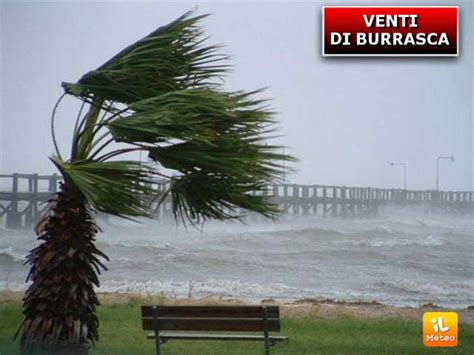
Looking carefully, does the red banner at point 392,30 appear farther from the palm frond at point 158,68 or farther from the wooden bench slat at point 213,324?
the wooden bench slat at point 213,324

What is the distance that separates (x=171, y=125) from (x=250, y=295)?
143 centimetres

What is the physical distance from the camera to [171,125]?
698 centimetres

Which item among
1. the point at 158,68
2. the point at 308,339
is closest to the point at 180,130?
the point at 158,68

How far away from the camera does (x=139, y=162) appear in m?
7.14

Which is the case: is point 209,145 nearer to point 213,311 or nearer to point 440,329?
point 213,311

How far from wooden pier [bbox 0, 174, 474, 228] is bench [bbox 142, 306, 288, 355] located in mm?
795

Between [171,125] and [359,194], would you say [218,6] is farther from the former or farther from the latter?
[359,194]

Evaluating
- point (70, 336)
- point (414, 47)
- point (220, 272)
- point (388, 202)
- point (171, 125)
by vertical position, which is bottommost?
point (70, 336)

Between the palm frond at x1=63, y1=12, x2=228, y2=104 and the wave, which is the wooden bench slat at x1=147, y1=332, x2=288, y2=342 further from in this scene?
the palm frond at x1=63, y1=12, x2=228, y2=104

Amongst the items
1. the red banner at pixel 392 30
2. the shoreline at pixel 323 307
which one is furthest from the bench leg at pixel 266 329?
the red banner at pixel 392 30

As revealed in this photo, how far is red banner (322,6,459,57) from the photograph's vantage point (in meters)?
7.12

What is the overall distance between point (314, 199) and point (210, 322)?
1202mm

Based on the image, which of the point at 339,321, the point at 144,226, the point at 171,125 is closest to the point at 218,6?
the point at 171,125

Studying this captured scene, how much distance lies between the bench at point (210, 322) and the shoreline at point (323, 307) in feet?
0.42
